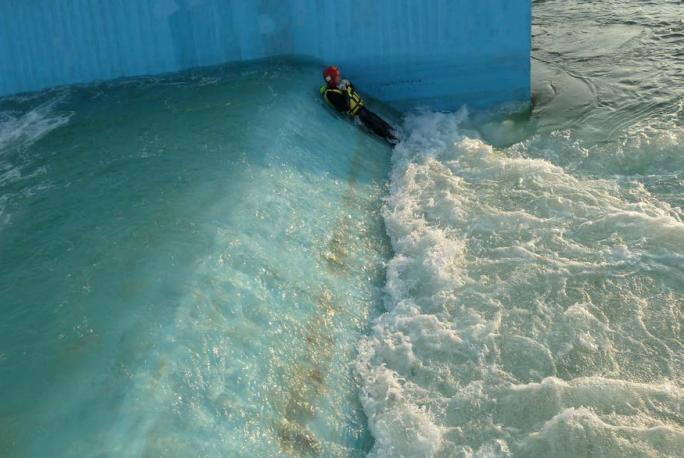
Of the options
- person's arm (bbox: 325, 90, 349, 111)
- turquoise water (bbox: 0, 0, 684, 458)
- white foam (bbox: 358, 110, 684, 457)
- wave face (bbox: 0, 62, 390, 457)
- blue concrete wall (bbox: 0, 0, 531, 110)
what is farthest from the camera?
blue concrete wall (bbox: 0, 0, 531, 110)

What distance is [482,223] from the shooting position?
5.93 meters

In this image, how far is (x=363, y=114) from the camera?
25.3ft

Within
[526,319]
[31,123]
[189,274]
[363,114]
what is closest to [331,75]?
[363,114]

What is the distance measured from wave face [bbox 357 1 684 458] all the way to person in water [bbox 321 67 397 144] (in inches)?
14.6

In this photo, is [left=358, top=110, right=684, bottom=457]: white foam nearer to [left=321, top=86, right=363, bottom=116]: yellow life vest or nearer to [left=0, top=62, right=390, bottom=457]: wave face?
[left=0, top=62, right=390, bottom=457]: wave face

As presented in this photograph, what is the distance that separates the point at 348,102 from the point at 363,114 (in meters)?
0.29

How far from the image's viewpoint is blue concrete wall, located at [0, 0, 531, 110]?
8180mm

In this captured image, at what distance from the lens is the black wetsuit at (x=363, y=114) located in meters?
7.53

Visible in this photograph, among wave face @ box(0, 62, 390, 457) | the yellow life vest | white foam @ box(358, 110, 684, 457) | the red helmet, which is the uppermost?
the red helmet

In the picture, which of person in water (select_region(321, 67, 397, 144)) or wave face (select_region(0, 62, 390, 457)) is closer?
wave face (select_region(0, 62, 390, 457))

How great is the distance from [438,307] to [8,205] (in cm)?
418

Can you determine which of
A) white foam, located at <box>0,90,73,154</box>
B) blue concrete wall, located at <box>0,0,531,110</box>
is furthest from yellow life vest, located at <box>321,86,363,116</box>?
white foam, located at <box>0,90,73,154</box>

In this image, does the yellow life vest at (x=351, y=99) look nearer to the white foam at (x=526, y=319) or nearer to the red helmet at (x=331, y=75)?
the red helmet at (x=331, y=75)

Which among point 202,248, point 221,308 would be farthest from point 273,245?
point 221,308
